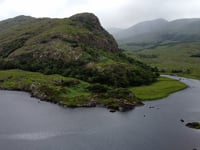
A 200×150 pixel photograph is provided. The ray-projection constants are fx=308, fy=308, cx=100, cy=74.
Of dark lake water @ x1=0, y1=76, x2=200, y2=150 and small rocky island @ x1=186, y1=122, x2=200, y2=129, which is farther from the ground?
dark lake water @ x1=0, y1=76, x2=200, y2=150

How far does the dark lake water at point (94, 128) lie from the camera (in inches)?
4813

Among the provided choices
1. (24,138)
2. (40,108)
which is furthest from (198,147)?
(40,108)

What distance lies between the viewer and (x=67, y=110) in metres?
178

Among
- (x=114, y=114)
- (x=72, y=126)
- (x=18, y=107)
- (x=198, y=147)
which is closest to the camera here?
(x=198, y=147)

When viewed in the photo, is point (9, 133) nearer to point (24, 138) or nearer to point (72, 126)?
point (24, 138)

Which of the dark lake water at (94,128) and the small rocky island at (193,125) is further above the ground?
the dark lake water at (94,128)

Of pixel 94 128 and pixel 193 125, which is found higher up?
pixel 94 128

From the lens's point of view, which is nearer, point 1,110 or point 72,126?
point 72,126

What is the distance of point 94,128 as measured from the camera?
144875 millimetres

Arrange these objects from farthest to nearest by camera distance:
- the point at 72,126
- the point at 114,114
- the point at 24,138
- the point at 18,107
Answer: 1. the point at 18,107
2. the point at 114,114
3. the point at 72,126
4. the point at 24,138

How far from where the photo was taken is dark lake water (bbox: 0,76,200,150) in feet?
401

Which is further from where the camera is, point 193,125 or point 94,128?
point 193,125

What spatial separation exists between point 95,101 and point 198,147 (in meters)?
85.3

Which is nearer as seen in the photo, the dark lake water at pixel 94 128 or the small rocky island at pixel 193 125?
the dark lake water at pixel 94 128
